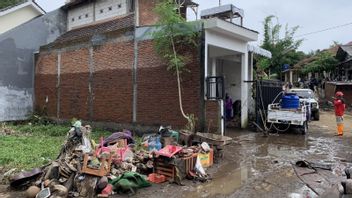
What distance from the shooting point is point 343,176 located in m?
7.73

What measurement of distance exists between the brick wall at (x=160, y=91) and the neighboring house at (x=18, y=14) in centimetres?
1198

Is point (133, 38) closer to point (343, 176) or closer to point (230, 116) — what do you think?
point (230, 116)

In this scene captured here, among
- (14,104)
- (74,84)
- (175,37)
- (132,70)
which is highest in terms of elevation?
(175,37)

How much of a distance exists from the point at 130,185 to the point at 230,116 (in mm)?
10575

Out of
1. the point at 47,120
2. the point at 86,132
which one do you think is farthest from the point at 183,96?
the point at 47,120

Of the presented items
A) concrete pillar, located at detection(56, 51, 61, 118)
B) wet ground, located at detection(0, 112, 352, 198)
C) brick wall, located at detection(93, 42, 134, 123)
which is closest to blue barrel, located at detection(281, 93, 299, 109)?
wet ground, located at detection(0, 112, 352, 198)

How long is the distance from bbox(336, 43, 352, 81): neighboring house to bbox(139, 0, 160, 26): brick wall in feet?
59.5

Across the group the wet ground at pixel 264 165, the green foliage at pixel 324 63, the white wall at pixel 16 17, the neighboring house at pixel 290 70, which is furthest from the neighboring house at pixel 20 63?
the neighboring house at pixel 290 70

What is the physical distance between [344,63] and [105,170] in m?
28.6

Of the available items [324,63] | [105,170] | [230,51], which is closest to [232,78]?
[230,51]

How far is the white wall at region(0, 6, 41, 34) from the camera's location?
21484 millimetres

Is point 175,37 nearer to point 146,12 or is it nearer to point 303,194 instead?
point 146,12

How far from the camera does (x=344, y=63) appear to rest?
30.0 metres

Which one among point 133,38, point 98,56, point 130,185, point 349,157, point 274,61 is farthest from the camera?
point 274,61
